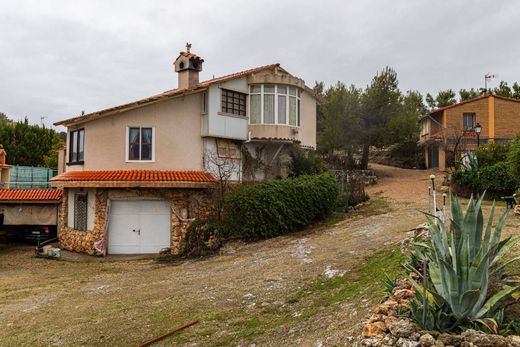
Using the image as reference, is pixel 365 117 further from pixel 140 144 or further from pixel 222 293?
pixel 222 293

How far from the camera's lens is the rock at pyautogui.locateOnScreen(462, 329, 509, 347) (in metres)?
4.17

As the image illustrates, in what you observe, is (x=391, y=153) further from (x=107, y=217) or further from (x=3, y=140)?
(x=3, y=140)

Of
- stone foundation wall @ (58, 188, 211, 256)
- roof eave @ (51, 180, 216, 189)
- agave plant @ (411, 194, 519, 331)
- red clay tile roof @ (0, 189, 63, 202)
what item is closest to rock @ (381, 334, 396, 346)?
agave plant @ (411, 194, 519, 331)

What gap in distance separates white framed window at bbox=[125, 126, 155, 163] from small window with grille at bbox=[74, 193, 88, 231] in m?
3.10

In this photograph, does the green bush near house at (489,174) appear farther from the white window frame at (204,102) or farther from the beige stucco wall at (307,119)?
the white window frame at (204,102)

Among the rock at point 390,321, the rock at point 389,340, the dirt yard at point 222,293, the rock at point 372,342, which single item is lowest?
the dirt yard at point 222,293

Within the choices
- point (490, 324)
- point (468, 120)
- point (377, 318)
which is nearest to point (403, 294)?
point (377, 318)

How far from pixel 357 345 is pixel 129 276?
10342mm

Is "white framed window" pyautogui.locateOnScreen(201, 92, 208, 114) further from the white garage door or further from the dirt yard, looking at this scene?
the dirt yard

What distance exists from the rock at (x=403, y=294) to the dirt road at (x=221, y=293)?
663mm

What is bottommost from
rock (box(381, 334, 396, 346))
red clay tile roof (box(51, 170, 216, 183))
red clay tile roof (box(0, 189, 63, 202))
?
rock (box(381, 334, 396, 346))

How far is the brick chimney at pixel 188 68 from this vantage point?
2166 cm

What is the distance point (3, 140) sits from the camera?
39.8 metres

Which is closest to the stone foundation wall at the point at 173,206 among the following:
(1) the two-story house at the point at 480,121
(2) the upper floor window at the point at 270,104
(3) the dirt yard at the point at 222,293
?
(3) the dirt yard at the point at 222,293
